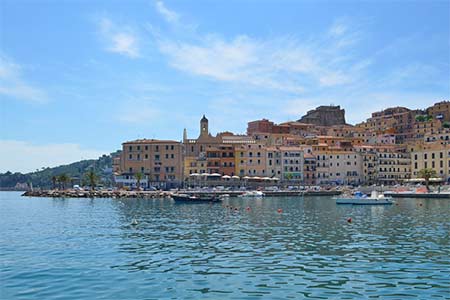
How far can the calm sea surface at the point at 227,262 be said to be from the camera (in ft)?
56.7

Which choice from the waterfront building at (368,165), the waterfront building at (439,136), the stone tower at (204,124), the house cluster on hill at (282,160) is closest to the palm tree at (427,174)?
the house cluster on hill at (282,160)

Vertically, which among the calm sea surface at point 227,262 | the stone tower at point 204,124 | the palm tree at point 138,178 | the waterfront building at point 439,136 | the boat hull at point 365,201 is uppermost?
the stone tower at point 204,124

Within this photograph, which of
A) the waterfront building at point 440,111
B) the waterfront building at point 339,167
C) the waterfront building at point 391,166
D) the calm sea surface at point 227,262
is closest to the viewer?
the calm sea surface at point 227,262

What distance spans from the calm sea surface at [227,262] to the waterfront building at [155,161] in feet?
240

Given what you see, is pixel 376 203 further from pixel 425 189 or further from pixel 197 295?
pixel 197 295

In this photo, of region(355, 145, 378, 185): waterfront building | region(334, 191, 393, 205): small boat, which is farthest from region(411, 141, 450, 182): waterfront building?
Result: region(334, 191, 393, 205): small boat

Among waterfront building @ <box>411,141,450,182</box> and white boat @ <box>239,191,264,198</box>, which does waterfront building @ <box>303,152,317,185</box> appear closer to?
waterfront building @ <box>411,141,450,182</box>

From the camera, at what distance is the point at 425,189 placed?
92.6 m

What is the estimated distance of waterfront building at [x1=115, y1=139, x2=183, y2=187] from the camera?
11038 centimetres

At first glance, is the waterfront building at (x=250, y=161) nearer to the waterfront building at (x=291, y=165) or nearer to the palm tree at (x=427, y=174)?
the waterfront building at (x=291, y=165)

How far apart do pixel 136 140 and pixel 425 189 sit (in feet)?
197

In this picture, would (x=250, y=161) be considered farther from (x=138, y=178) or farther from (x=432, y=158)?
(x=432, y=158)

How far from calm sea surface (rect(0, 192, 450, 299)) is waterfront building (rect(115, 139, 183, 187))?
7310 cm

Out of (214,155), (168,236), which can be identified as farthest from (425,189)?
(168,236)
